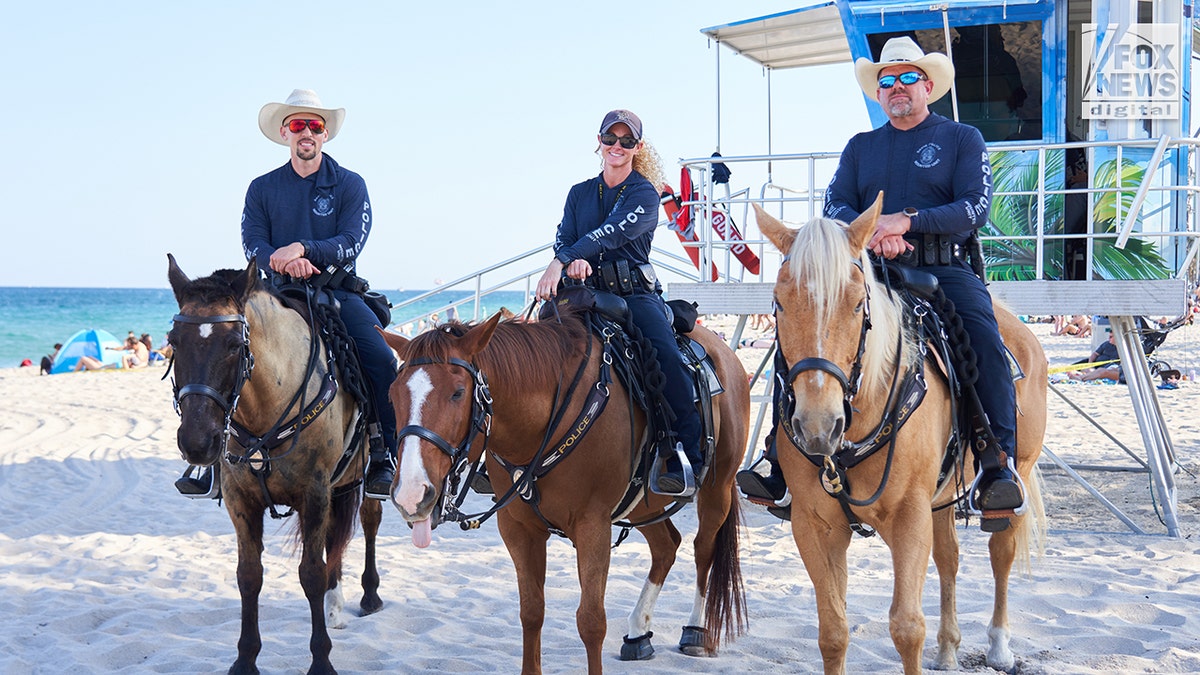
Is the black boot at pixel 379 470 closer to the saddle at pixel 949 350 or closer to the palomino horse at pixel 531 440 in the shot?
the palomino horse at pixel 531 440

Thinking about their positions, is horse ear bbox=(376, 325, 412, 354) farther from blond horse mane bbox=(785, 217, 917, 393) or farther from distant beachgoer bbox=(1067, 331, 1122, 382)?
distant beachgoer bbox=(1067, 331, 1122, 382)

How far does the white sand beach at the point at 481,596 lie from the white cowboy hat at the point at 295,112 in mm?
2923

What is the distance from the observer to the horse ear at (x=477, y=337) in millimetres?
3686

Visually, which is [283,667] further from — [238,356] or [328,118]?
[328,118]

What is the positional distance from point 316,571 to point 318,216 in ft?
6.45

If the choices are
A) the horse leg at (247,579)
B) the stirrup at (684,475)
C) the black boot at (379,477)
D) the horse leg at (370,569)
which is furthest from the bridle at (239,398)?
the stirrup at (684,475)

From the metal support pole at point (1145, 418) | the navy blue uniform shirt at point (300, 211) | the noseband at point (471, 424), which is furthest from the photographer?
the metal support pole at point (1145, 418)

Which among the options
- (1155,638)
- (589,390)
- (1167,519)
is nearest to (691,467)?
A: (589,390)

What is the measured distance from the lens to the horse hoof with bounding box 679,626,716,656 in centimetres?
532

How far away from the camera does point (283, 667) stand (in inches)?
203

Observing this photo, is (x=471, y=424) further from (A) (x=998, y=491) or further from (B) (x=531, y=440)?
(A) (x=998, y=491)

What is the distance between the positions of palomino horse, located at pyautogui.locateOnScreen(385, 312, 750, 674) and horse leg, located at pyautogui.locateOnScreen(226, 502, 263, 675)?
1350 millimetres

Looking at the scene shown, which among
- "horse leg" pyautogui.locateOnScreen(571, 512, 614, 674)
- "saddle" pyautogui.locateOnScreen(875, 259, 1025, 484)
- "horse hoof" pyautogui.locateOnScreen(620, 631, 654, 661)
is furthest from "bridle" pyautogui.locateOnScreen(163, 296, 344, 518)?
"saddle" pyautogui.locateOnScreen(875, 259, 1025, 484)

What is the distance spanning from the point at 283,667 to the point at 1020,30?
27.7 ft
